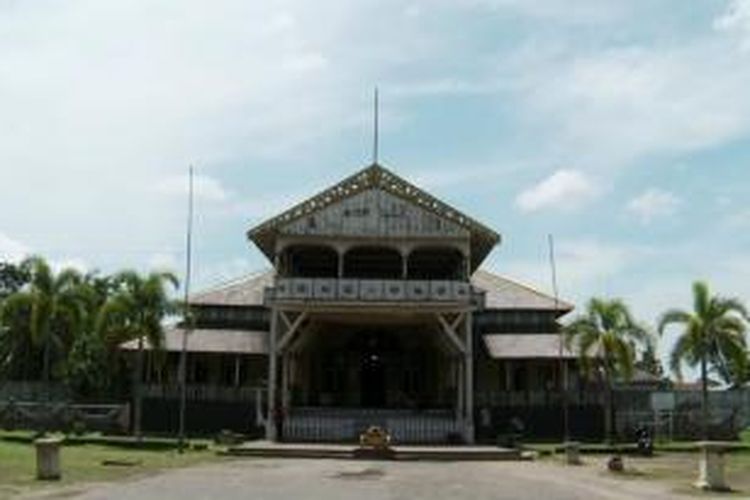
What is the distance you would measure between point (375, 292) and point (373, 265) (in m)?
7.35

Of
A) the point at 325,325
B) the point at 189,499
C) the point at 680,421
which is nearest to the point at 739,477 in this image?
the point at 189,499

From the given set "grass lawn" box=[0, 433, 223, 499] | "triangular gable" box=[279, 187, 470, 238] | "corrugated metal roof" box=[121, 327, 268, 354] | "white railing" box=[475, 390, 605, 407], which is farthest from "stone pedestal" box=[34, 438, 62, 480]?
"white railing" box=[475, 390, 605, 407]

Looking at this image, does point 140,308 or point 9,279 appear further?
point 9,279

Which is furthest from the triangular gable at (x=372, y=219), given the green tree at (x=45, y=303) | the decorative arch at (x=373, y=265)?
the green tree at (x=45, y=303)

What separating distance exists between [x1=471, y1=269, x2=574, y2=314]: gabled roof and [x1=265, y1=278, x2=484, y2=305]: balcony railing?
8.43 metres

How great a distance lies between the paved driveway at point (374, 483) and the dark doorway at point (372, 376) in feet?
70.8

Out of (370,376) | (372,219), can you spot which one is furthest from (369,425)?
(372,219)

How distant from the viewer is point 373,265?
56.1 metres

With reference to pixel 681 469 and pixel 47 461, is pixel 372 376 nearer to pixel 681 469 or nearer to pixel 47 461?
pixel 681 469

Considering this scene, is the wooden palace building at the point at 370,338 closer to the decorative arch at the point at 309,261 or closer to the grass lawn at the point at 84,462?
the decorative arch at the point at 309,261

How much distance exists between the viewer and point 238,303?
57344mm

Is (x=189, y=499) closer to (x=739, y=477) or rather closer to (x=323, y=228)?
(x=739, y=477)

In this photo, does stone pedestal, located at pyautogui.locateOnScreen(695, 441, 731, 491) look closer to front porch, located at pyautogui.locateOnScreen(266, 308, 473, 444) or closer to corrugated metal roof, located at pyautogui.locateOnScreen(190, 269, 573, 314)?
front porch, located at pyautogui.locateOnScreen(266, 308, 473, 444)

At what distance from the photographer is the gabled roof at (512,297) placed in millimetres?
57688
